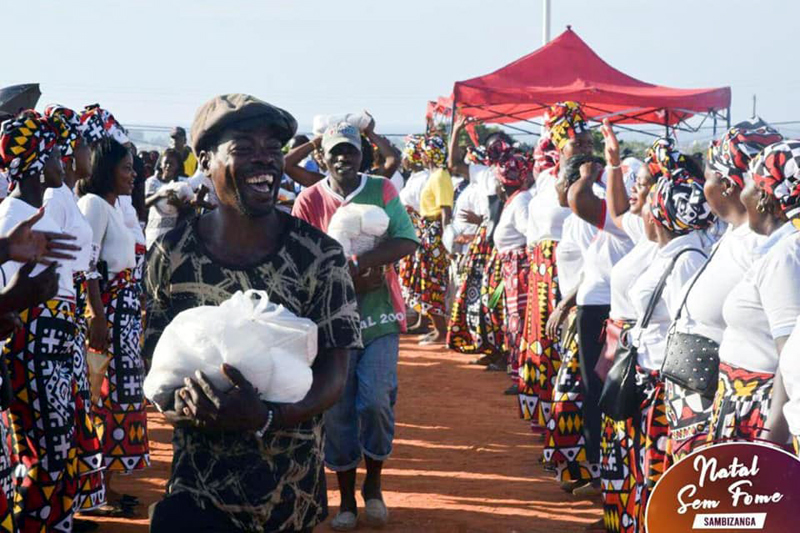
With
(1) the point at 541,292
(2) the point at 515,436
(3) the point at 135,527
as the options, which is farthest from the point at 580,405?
(3) the point at 135,527

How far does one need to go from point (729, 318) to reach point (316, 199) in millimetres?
3056

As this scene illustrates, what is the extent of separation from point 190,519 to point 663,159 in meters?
3.51

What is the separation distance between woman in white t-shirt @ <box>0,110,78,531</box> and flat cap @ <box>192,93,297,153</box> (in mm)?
2085

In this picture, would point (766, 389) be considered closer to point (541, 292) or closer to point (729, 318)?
point (729, 318)

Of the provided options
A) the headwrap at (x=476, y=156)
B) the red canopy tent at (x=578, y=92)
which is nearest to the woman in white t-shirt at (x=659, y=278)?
the headwrap at (x=476, y=156)

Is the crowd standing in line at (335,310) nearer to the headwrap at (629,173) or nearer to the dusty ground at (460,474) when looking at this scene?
the headwrap at (629,173)

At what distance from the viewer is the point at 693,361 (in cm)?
482

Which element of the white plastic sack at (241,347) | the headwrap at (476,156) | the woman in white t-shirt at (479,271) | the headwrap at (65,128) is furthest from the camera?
the headwrap at (476,156)

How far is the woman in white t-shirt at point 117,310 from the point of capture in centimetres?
697

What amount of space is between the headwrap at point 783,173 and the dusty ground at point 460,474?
128 inches

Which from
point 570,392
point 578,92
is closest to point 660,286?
point 570,392

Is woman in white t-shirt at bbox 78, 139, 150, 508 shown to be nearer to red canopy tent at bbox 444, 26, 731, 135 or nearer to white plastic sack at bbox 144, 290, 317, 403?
white plastic sack at bbox 144, 290, 317, 403

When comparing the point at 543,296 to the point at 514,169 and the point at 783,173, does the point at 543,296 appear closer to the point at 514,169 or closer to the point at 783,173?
the point at 514,169

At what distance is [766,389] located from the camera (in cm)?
414
